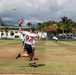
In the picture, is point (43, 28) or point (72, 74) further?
point (43, 28)

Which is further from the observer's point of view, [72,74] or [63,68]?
[63,68]

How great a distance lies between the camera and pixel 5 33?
15788 centimetres

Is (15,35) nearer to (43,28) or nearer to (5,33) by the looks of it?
(5,33)

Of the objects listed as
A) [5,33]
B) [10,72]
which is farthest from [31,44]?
[5,33]

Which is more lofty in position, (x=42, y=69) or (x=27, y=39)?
(x=27, y=39)

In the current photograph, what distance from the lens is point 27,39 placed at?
1416cm

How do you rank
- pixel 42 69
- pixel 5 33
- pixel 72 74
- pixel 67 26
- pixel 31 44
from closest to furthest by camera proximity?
pixel 72 74, pixel 42 69, pixel 31 44, pixel 67 26, pixel 5 33

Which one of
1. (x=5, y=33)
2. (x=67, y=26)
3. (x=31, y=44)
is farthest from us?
(x=5, y=33)

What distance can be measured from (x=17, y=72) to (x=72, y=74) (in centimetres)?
229

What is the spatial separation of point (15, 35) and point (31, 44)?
14184 cm

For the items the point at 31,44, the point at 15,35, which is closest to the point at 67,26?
the point at 15,35

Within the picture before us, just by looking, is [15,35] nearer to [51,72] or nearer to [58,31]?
[58,31]

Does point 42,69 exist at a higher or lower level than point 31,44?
lower

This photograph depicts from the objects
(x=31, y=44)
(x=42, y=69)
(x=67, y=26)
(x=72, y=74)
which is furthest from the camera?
(x=67, y=26)
